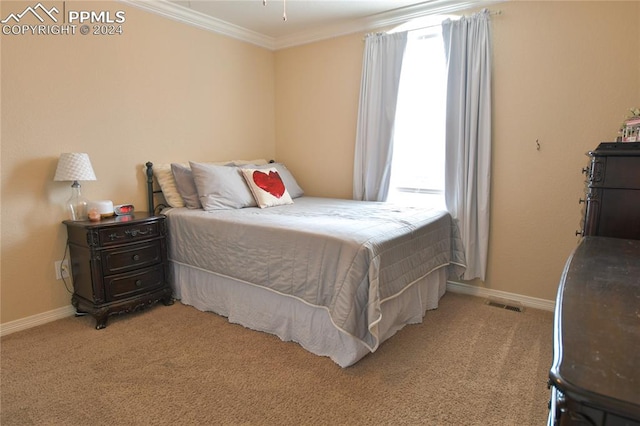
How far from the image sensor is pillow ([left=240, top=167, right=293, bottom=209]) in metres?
3.17

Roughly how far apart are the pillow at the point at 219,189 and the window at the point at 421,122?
4.58 feet

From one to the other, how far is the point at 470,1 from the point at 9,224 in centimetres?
367

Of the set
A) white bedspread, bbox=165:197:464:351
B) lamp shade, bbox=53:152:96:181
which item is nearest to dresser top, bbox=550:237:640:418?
white bedspread, bbox=165:197:464:351

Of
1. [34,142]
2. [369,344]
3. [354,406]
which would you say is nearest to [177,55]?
[34,142]

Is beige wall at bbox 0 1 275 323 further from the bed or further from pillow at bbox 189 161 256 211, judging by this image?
pillow at bbox 189 161 256 211

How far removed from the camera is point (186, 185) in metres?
3.08

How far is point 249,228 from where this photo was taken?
243 centimetres

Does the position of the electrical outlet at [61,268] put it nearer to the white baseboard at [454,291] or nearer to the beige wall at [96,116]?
the beige wall at [96,116]

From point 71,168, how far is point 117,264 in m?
0.71

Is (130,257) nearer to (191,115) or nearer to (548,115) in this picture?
(191,115)

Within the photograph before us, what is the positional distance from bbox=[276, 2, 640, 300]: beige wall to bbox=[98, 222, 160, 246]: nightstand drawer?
265 centimetres

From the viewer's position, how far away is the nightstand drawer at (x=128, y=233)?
252 cm

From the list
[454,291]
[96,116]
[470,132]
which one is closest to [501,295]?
[454,291]
